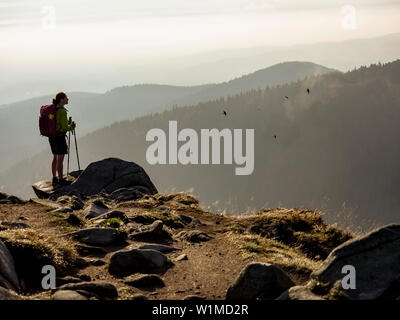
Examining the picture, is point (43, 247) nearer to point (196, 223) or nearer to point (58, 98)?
point (196, 223)

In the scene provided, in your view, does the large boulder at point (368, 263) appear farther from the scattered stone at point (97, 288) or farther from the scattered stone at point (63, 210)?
the scattered stone at point (63, 210)

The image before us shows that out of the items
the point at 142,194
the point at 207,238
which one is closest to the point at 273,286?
the point at 207,238

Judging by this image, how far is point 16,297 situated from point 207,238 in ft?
27.6

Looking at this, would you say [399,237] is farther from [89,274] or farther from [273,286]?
[89,274]

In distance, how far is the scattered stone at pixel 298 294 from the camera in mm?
8887

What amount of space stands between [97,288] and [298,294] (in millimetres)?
3710

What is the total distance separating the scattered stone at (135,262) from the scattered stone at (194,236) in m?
3.37

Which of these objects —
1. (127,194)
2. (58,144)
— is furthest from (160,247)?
(58,144)

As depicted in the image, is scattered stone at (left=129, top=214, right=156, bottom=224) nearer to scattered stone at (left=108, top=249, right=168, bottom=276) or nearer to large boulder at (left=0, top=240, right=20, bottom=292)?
scattered stone at (left=108, top=249, right=168, bottom=276)

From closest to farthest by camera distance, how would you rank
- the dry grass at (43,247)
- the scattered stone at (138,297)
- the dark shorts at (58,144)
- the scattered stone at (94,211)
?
the scattered stone at (138,297) < the dry grass at (43,247) < the scattered stone at (94,211) < the dark shorts at (58,144)

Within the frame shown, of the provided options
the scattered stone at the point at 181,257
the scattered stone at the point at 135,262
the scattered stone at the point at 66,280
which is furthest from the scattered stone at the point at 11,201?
the scattered stone at the point at 66,280

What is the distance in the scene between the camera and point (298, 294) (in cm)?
902

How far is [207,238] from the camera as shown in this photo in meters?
16.8
